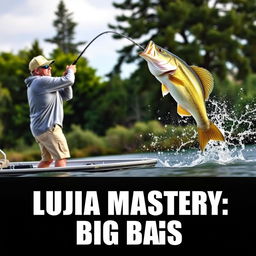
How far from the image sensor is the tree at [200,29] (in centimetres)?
3169

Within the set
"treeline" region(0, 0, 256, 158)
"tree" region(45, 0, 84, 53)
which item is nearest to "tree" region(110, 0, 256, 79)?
"treeline" region(0, 0, 256, 158)

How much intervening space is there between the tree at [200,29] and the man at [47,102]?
23035 mm

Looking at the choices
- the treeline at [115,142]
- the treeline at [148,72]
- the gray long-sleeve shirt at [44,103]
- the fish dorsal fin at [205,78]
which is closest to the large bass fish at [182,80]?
the fish dorsal fin at [205,78]

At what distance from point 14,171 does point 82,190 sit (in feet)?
4.25

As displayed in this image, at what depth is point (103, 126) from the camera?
35438 millimetres

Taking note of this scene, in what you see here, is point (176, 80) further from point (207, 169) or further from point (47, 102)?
point (207, 169)

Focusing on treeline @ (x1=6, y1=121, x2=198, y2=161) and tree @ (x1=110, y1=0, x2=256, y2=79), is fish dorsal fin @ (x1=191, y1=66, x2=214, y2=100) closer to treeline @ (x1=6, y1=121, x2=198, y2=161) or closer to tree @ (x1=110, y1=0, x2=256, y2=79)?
treeline @ (x1=6, y1=121, x2=198, y2=161)

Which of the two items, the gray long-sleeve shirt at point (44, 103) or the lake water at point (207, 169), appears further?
the lake water at point (207, 169)

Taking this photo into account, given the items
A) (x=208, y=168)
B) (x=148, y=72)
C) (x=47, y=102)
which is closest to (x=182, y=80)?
(x=47, y=102)

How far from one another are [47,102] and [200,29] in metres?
24.0

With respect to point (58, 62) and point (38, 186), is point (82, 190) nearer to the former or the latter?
point (38, 186)

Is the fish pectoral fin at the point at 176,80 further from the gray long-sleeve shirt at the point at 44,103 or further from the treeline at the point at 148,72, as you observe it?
the treeline at the point at 148,72

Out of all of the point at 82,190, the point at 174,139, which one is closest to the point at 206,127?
the point at 82,190

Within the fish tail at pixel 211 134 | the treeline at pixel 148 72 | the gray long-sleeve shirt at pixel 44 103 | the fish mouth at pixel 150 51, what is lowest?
the fish tail at pixel 211 134
